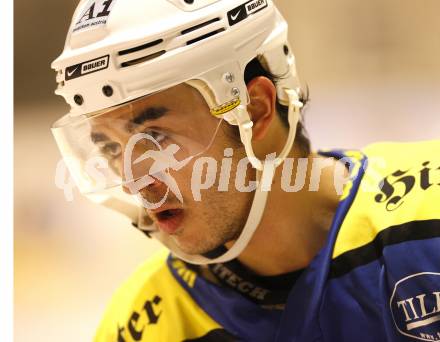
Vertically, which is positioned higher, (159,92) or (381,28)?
(159,92)

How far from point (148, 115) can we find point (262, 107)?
0.54ft

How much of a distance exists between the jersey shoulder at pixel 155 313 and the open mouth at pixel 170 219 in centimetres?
13

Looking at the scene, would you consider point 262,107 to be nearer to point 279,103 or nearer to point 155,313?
point 279,103

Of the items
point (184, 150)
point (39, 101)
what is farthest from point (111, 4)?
point (39, 101)

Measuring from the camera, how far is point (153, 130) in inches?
38.8

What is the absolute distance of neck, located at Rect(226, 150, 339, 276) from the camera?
3.51 ft

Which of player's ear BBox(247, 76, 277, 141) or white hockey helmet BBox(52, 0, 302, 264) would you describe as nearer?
white hockey helmet BBox(52, 0, 302, 264)

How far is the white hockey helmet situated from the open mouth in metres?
0.08

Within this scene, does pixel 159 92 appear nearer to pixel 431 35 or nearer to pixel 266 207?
A: pixel 266 207

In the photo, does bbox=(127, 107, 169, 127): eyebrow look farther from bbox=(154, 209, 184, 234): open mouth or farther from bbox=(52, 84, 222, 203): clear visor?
bbox=(154, 209, 184, 234): open mouth

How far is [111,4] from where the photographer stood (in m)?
0.95

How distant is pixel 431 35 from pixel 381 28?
201mm

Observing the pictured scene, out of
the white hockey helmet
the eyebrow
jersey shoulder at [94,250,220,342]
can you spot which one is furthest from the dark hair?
jersey shoulder at [94,250,220,342]

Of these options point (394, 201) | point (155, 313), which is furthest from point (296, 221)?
point (155, 313)
